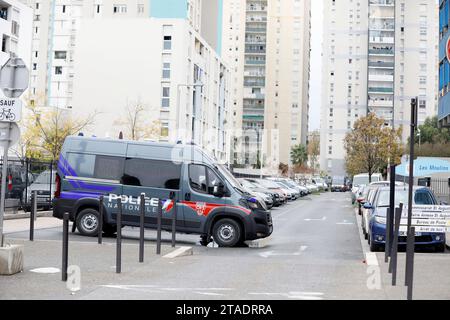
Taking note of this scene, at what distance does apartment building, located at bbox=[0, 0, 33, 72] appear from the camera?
193ft

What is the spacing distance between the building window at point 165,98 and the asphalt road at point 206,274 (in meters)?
43.4

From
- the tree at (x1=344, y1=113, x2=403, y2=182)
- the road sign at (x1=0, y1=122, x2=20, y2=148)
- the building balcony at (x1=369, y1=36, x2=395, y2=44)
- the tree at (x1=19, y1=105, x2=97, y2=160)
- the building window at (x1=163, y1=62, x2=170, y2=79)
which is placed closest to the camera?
the road sign at (x1=0, y1=122, x2=20, y2=148)

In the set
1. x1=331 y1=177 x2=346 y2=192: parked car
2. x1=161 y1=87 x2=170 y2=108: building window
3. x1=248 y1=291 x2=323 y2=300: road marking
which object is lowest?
x1=331 y1=177 x2=346 y2=192: parked car

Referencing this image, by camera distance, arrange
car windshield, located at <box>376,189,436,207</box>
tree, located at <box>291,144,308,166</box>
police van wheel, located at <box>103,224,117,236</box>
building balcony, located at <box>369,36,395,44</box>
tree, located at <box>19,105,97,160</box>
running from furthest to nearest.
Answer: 1. tree, located at <box>291,144,308,166</box>
2. building balcony, located at <box>369,36,395,44</box>
3. tree, located at <box>19,105,97,160</box>
4. police van wheel, located at <box>103,224,117,236</box>
5. car windshield, located at <box>376,189,436,207</box>

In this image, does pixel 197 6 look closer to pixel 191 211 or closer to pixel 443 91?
pixel 443 91

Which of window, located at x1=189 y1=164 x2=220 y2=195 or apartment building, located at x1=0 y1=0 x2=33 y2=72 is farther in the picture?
apartment building, located at x1=0 y1=0 x2=33 y2=72

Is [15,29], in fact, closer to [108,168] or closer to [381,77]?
[108,168]

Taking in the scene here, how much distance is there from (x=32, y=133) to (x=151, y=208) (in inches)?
1596

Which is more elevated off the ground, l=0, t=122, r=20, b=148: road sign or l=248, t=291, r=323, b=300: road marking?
l=0, t=122, r=20, b=148: road sign

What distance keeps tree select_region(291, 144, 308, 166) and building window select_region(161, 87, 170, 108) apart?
62666 mm

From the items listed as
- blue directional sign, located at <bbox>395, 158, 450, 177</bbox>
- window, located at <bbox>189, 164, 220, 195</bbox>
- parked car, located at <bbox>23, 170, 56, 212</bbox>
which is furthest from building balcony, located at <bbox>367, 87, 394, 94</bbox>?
window, located at <bbox>189, 164, 220, 195</bbox>

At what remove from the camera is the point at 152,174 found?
16734 millimetres

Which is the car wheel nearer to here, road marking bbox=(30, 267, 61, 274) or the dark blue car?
the dark blue car
